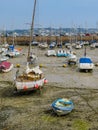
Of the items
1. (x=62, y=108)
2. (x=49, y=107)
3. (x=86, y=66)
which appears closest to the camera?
(x=62, y=108)

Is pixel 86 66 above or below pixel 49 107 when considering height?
above

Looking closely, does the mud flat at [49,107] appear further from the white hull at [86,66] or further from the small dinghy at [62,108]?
the white hull at [86,66]

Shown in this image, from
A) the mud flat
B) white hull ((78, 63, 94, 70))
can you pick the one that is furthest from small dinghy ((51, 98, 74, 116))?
white hull ((78, 63, 94, 70))

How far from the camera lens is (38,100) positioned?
2495cm

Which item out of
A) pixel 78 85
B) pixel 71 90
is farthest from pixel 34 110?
pixel 78 85

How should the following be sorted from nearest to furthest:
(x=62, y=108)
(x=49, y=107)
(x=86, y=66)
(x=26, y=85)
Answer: (x=62, y=108) → (x=49, y=107) → (x=26, y=85) → (x=86, y=66)

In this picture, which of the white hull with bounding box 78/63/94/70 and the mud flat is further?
the white hull with bounding box 78/63/94/70

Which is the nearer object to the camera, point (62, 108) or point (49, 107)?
point (62, 108)

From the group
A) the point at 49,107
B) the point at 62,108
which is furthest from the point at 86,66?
the point at 62,108

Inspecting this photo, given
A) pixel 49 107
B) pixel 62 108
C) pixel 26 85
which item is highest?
pixel 26 85

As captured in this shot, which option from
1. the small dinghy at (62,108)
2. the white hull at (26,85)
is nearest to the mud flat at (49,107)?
the small dinghy at (62,108)

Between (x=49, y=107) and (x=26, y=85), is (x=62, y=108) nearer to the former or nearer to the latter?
(x=49, y=107)

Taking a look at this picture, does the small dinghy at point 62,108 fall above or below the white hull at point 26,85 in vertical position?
below

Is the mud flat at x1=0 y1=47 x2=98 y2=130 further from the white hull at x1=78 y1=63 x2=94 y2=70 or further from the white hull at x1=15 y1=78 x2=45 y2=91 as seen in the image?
the white hull at x1=78 y1=63 x2=94 y2=70
